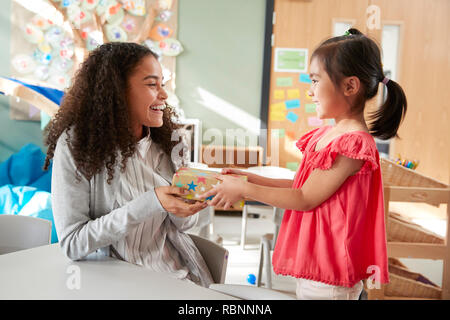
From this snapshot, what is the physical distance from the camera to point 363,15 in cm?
419

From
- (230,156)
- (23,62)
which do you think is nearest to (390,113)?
(230,156)

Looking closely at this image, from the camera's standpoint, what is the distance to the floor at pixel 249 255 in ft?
8.25

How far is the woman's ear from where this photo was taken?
3.41 feet

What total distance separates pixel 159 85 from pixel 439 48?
403cm

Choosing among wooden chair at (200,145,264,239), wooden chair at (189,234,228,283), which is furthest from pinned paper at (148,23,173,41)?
wooden chair at (189,234,228,283)

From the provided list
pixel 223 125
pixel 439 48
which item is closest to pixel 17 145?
pixel 223 125

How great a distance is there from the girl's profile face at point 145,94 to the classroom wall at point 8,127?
3480 millimetres

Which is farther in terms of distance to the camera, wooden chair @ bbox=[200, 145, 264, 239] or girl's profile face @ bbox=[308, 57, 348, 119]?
wooden chair @ bbox=[200, 145, 264, 239]

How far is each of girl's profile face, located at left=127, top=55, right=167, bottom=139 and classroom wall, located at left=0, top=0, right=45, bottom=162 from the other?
348 centimetres

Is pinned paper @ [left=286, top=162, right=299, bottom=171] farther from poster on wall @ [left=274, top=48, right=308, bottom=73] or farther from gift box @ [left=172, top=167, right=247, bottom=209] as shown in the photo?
gift box @ [left=172, top=167, right=247, bottom=209]

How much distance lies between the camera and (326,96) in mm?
1067

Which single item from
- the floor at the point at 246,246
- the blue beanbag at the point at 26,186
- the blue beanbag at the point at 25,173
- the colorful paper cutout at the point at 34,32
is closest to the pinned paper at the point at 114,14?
the colorful paper cutout at the point at 34,32

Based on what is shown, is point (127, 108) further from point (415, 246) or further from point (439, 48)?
point (439, 48)

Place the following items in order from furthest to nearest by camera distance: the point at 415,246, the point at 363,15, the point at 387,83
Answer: the point at 363,15, the point at 415,246, the point at 387,83
